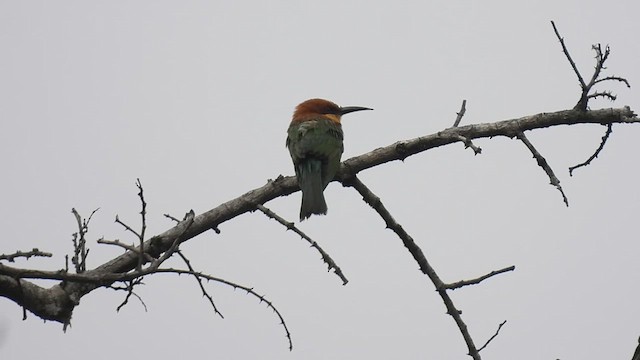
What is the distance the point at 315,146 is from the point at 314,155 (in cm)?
18

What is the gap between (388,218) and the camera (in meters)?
3.65

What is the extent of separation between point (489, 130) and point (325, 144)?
5.21ft

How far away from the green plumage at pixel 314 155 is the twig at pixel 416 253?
31 centimetres

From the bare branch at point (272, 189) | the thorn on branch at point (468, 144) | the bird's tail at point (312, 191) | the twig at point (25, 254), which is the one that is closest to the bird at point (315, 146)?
the bird's tail at point (312, 191)

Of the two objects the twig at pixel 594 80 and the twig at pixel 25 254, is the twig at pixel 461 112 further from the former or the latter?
the twig at pixel 25 254

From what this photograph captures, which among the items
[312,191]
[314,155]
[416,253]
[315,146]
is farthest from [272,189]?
[315,146]

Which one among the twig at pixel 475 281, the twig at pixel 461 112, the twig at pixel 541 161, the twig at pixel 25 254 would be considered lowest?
the twig at pixel 25 254

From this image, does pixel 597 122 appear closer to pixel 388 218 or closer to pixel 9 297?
pixel 388 218

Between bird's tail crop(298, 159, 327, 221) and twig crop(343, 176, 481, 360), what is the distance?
1.43 ft

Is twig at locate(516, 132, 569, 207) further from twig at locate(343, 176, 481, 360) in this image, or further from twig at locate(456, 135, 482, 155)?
twig at locate(343, 176, 481, 360)

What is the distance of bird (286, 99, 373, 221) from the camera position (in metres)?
4.39

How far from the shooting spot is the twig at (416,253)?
331 cm

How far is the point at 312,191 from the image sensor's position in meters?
4.35

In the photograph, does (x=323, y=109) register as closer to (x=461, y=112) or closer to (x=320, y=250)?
(x=461, y=112)
